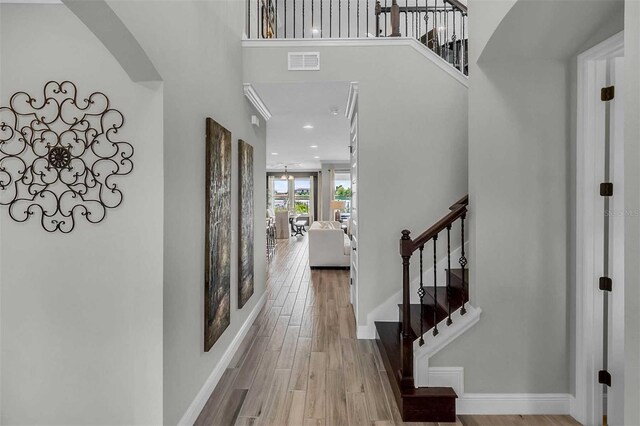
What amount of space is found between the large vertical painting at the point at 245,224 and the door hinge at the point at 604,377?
2696mm

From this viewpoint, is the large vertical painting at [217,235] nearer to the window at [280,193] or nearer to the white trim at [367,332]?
the white trim at [367,332]

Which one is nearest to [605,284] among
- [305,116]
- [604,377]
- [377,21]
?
[604,377]

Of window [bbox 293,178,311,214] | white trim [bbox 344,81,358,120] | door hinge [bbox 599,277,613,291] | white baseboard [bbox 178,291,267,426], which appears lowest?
white baseboard [bbox 178,291,267,426]

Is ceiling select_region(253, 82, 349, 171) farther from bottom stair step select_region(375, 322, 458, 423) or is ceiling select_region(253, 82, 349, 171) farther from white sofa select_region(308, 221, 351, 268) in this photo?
bottom stair step select_region(375, 322, 458, 423)

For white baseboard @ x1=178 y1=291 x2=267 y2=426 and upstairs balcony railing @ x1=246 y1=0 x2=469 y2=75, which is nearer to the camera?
white baseboard @ x1=178 y1=291 x2=267 y2=426

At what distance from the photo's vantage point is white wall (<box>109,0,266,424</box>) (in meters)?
1.79

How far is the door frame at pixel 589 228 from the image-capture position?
2.09 meters

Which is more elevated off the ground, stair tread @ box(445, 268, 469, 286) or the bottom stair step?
stair tread @ box(445, 268, 469, 286)

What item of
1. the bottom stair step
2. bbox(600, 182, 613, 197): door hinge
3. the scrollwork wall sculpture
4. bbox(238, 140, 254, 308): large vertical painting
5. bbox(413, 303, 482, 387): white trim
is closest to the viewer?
the scrollwork wall sculpture

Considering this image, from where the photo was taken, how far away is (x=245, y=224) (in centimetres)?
347

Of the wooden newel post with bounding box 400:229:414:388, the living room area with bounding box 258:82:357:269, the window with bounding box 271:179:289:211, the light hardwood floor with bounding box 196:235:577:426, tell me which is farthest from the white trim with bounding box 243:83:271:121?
the window with bounding box 271:179:289:211

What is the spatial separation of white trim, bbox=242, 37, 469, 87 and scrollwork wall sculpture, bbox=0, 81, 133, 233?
80.7 inches

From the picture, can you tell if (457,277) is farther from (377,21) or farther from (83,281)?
(377,21)

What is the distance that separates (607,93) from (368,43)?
2046 mm
